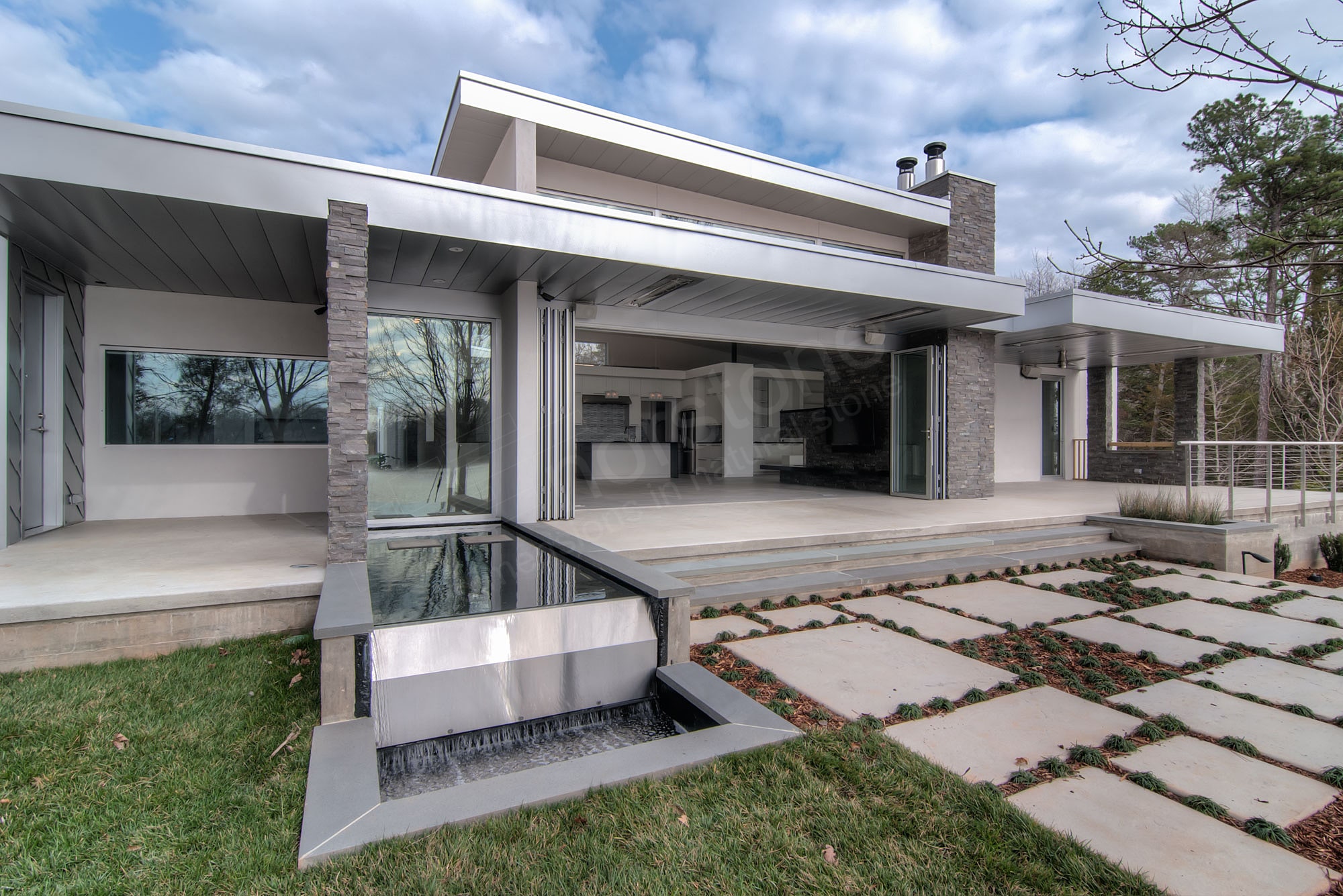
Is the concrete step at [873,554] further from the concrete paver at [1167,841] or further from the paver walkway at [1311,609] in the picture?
the concrete paver at [1167,841]

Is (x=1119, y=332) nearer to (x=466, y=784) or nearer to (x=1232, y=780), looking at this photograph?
(x=1232, y=780)

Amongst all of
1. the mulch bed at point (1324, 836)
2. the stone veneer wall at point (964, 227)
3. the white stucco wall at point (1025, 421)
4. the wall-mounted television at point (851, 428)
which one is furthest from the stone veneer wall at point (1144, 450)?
the mulch bed at point (1324, 836)

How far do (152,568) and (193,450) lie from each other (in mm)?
3369

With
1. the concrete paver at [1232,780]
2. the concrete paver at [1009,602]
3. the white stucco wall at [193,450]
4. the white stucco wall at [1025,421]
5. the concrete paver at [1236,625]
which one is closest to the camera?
the concrete paver at [1232,780]

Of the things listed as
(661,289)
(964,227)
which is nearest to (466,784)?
(661,289)

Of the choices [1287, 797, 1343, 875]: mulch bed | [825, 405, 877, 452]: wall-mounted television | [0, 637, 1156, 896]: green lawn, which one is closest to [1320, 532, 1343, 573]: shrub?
[825, 405, 877, 452]: wall-mounted television

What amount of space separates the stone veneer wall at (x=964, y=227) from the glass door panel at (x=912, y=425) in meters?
1.69

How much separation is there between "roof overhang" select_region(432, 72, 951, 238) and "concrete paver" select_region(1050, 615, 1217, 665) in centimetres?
629

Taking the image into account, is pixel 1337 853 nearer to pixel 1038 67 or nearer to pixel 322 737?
pixel 1038 67

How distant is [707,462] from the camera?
14391 mm

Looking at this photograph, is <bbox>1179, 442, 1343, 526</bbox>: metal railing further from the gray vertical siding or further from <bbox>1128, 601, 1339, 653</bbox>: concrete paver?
the gray vertical siding

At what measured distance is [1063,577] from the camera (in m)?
5.51

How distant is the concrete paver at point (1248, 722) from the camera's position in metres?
2.45

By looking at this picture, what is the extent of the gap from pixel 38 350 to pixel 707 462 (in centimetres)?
1084
